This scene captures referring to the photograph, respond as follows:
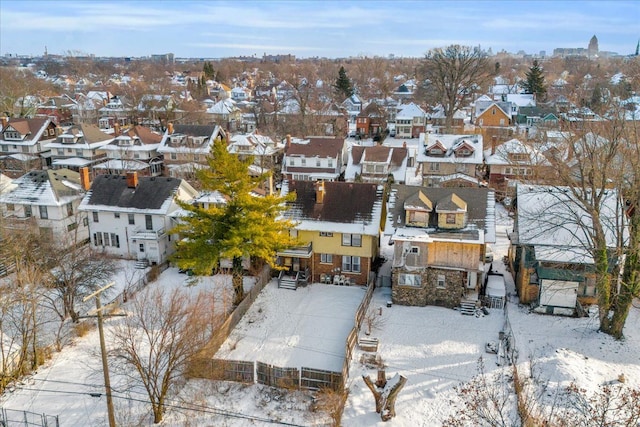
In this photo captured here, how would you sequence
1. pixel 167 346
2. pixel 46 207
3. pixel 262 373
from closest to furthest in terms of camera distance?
1. pixel 167 346
2. pixel 262 373
3. pixel 46 207

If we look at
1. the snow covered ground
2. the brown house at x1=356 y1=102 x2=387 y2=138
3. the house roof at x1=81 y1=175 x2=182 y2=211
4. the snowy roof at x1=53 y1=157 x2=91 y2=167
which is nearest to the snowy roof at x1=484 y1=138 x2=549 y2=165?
the snow covered ground

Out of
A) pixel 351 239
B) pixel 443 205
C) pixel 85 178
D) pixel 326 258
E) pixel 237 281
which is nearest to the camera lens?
pixel 237 281

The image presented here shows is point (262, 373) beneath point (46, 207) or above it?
beneath

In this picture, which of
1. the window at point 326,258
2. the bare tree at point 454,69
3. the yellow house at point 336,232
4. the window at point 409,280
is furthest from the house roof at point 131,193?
the bare tree at point 454,69

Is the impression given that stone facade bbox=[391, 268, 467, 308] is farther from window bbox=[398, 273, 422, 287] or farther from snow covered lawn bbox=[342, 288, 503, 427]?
snow covered lawn bbox=[342, 288, 503, 427]

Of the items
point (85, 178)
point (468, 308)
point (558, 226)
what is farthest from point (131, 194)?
point (558, 226)

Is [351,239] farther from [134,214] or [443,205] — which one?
[134,214]
